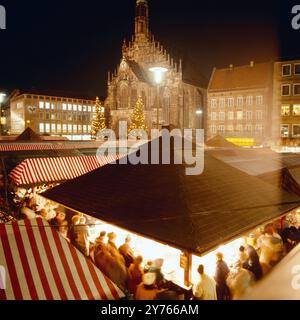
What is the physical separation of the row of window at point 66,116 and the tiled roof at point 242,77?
133 ft

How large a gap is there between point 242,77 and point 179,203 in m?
51.1

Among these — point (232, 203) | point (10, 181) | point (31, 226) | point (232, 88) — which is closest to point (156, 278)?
point (232, 203)

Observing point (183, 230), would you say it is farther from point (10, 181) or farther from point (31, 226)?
point (10, 181)

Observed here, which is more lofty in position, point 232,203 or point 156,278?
point 232,203

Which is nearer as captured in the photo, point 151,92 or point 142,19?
point 151,92

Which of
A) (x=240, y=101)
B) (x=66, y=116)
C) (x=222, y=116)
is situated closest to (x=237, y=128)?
(x=222, y=116)

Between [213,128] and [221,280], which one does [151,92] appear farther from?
[221,280]

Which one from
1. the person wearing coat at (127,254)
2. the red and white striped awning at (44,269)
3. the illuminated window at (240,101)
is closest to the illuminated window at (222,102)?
the illuminated window at (240,101)

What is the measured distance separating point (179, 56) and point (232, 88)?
27516mm

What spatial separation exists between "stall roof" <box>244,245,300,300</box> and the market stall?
2.97 feet

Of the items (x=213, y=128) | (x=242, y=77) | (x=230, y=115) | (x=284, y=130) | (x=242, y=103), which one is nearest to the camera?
(x=284, y=130)

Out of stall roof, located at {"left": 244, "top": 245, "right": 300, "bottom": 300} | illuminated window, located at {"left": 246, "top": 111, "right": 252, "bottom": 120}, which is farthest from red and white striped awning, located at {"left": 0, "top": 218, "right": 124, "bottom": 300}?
illuminated window, located at {"left": 246, "top": 111, "right": 252, "bottom": 120}

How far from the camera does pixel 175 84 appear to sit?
2500 inches

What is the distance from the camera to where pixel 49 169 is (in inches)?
520
